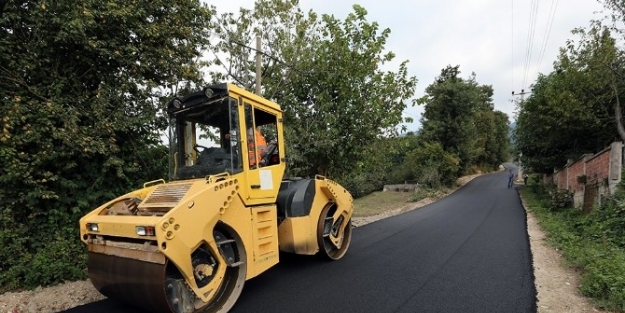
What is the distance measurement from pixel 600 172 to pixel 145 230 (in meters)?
11.8

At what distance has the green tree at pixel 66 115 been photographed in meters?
5.16

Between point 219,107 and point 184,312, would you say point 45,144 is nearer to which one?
point 219,107

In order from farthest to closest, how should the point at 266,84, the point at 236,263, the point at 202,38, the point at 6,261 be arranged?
1. the point at 266,84
2. the point at 202,38
3. the point at 6,261
4. the point at 236,263

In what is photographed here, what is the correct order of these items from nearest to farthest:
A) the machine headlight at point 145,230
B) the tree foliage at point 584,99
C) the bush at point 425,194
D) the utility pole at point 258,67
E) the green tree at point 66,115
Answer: the machine headlight at point 145,230
the green tree at point 66,115
the utility pole at point 258,67
the tree foliage at point 584,99
the bush at point 425,194

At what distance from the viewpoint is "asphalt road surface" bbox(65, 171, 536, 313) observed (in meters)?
4.08

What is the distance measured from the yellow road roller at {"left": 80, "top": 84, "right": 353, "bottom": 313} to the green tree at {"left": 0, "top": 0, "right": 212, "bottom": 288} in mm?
1940

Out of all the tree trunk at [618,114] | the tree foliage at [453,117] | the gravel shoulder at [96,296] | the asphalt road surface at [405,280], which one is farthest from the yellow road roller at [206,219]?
the tree foliage at [453,117]

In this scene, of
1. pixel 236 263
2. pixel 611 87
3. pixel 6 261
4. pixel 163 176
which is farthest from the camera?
pixel 611 87

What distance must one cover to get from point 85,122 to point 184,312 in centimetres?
389

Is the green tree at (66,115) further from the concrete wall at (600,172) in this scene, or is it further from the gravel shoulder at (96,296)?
the concrete wall at (600,172)

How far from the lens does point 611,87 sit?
12.3 meters

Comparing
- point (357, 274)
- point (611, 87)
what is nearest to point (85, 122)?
point (357, 274)

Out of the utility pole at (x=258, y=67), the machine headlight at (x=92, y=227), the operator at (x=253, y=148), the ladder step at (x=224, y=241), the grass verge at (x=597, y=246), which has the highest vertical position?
the utility pole at (x=258, y=67)

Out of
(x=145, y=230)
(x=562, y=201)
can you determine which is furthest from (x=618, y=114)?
(x=145, y=230)
